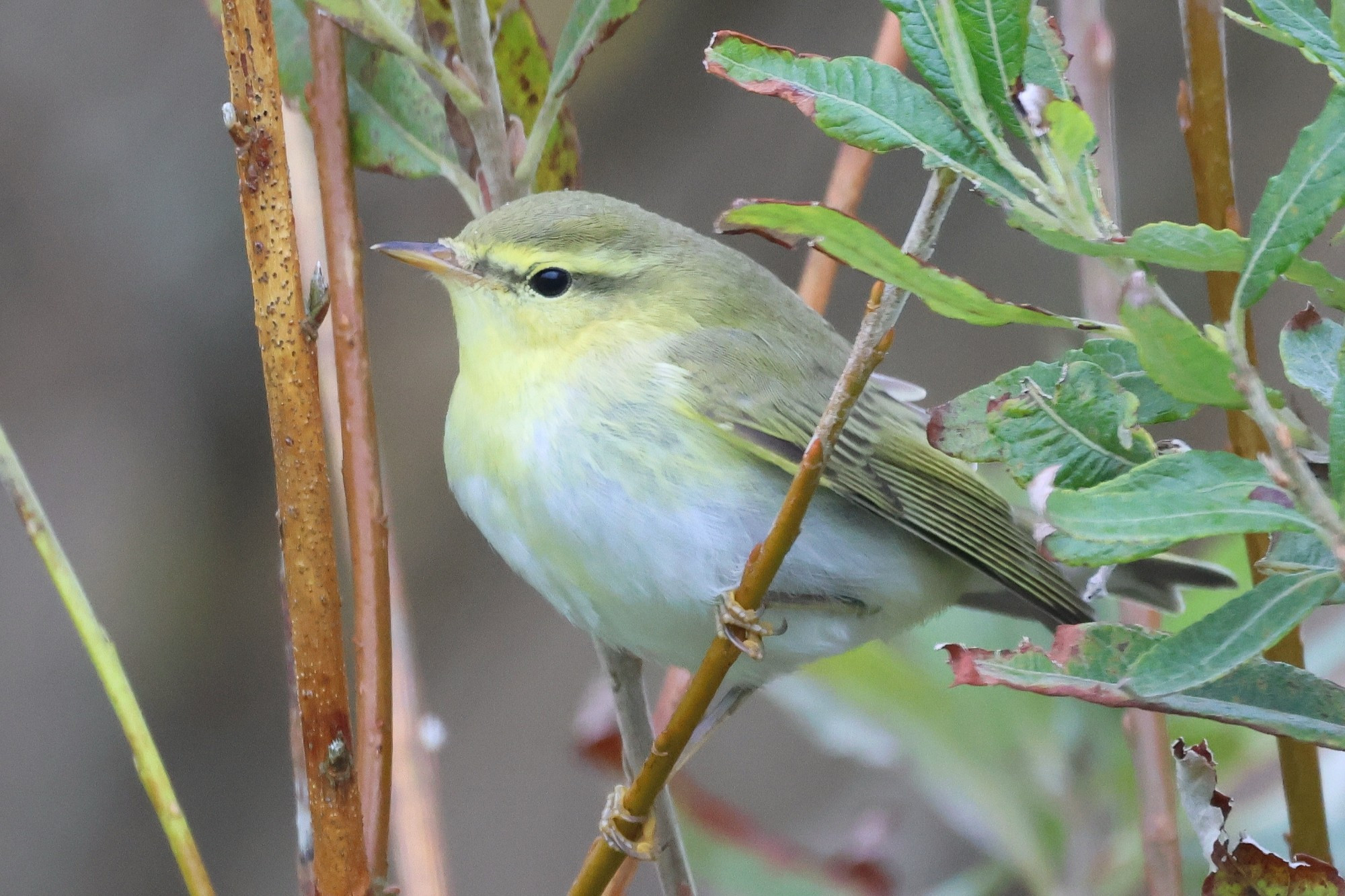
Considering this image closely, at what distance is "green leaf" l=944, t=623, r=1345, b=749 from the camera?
79 centimetres

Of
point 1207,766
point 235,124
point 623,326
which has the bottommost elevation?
point 623,326

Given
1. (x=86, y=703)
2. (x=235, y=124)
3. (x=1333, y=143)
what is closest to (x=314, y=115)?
(x=235, y=124)

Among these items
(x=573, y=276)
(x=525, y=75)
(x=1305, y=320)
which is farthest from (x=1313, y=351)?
(x=573, y=276)

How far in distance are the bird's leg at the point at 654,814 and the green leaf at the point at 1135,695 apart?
45 centimetres

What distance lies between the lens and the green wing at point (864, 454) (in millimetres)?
1671

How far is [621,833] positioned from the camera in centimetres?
116

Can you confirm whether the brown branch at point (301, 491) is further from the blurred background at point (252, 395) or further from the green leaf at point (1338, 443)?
the blurred background at point (252, 395)

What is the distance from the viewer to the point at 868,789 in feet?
12.1

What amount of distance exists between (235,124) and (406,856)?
71 centimetres

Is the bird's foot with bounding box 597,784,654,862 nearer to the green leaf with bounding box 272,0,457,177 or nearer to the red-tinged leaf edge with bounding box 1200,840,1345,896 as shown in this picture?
the red-tinged leaf edge with bounding box 1200,840,1345,896

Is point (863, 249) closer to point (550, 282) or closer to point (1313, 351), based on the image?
point (1313, 351)

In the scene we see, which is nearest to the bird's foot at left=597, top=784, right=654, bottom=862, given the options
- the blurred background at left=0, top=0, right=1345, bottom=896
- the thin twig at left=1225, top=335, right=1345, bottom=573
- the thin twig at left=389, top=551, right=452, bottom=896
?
the thin twig at left=389, top=551, right=452, bottom=896

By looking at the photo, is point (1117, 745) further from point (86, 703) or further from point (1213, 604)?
point (86, 703)

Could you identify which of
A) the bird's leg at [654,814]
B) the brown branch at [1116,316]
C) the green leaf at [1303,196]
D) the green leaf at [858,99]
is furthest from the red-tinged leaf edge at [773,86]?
the bird's leg at [654,814]
